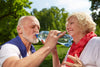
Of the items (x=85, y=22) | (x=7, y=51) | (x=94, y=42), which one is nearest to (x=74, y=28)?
(x=85, y=22)

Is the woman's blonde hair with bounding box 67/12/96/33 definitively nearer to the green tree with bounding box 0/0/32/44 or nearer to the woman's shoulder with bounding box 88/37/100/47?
the woman's shoulder with bounding box 88/37/100/47

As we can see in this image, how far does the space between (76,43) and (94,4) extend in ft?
50.7

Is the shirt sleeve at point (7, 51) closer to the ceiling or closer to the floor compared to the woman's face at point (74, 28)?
closer to the floor

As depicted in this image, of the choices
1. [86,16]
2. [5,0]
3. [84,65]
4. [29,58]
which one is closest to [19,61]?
[29,58]

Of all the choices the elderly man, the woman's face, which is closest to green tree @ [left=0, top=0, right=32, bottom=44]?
the elderly man

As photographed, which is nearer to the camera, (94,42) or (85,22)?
(94,42)

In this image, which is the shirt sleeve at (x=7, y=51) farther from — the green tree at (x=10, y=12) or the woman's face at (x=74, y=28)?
the green tree at (x=10, y=12)

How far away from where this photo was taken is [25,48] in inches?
99.8

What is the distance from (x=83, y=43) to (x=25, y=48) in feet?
3.17

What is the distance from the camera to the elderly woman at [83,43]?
6.97 feet

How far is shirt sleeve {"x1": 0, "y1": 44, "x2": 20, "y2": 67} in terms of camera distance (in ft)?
6.97

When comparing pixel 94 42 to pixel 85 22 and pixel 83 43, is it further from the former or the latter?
pixel 85 22

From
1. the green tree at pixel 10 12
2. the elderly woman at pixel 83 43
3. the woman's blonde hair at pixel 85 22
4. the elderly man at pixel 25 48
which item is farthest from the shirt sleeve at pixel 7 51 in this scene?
the green tree at pixel 10 12

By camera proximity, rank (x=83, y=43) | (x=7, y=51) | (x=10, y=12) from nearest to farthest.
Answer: (x=7, y=51) → (x=83, y=43) → (x=10, y=12)
